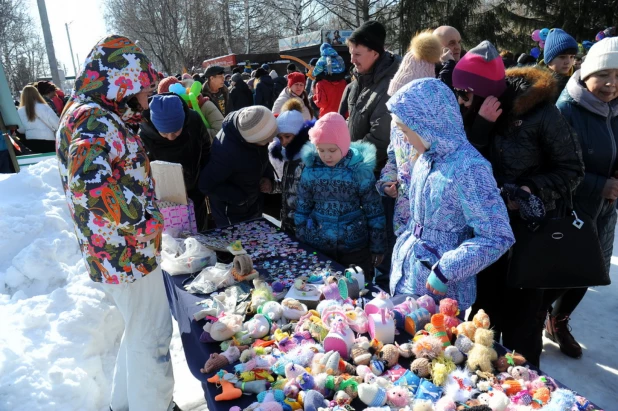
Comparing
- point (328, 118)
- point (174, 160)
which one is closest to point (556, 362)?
point (328, 118)

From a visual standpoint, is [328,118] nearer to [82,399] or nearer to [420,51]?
[420,51]

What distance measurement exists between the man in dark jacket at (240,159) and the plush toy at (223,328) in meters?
1.40

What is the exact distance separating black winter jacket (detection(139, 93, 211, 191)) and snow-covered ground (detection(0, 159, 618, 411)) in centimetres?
114

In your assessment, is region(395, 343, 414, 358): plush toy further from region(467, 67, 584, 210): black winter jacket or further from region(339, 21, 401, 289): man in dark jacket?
region(339, 21, 401, 289): man in dark jacket

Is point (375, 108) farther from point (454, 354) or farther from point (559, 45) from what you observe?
point (454, 354)

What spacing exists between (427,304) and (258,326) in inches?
26.4

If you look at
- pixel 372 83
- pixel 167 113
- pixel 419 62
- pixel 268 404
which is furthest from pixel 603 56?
pixel 167 113

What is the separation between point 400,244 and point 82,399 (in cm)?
189

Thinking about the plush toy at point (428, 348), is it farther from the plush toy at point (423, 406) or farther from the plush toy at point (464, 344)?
the plush toy at point (423, 406)

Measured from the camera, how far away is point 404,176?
7.48 ft

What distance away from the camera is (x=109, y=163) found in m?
1.69

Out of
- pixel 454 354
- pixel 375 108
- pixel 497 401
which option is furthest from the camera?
pixel 375 108

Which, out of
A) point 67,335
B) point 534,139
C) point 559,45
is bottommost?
point 67,335

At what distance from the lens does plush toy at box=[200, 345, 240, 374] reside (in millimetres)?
1518
